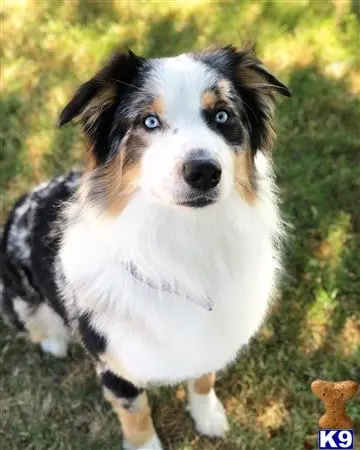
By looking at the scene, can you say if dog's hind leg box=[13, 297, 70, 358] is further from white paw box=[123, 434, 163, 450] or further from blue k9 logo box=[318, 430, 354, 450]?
blue k9 logo box=[318, 430, 354, 450]

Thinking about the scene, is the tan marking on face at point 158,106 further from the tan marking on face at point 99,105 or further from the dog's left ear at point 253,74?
the dog's left ear at point 253,74

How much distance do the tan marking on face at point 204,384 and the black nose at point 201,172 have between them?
1.51m

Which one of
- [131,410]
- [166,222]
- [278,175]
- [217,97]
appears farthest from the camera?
[278,175]

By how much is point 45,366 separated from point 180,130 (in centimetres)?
230

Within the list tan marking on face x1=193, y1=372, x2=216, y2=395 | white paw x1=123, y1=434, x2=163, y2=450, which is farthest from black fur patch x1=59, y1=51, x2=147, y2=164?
white paw x1=123, y1=434, x2=163, y2=450

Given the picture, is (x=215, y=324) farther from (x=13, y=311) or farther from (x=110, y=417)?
(x=13, y=311)

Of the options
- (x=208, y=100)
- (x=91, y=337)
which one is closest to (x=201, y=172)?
(x=208, y=100)

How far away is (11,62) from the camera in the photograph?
5.82 m

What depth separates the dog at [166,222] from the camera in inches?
103

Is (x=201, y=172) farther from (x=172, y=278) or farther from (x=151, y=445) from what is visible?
(x=151, y=445)

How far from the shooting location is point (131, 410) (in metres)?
3.44

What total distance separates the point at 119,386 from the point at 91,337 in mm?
341

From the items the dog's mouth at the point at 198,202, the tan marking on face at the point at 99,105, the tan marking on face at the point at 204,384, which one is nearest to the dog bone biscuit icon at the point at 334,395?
the dog's mouth at the point at 198,202

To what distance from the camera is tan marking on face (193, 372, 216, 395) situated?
363 cm
